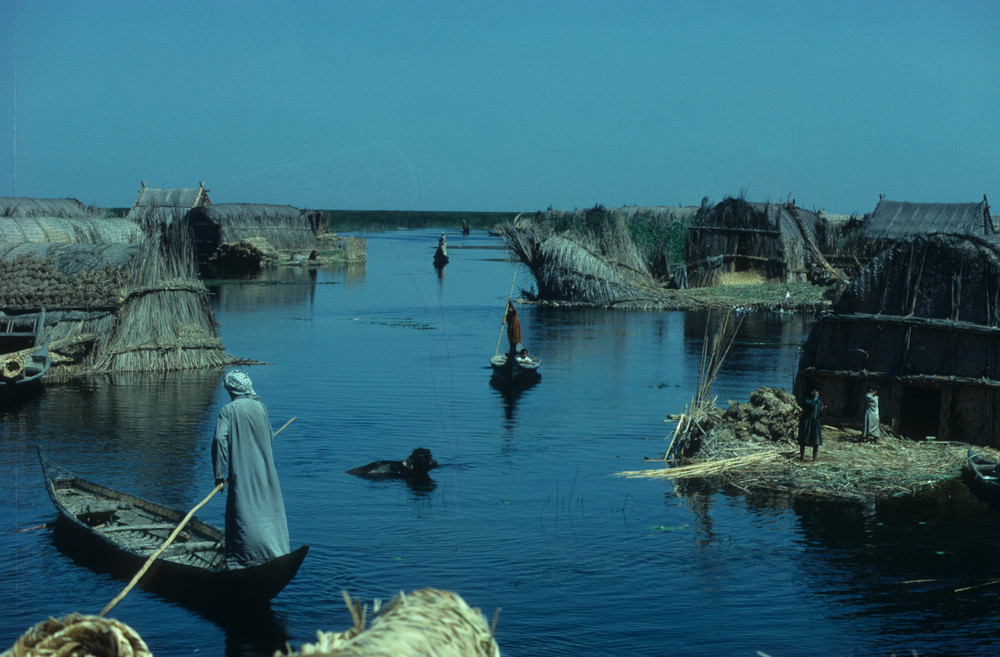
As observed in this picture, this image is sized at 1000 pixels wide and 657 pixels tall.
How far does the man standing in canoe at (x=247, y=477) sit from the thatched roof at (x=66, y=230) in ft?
87.4

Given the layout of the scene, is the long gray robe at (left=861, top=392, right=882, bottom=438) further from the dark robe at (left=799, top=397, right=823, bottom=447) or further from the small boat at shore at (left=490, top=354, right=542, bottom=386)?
the small boat at shore at (left=490, top=354, right=542, bottom=386)

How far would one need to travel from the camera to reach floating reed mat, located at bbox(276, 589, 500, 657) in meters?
3.39

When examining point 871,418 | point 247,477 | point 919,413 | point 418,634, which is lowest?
point 919,413

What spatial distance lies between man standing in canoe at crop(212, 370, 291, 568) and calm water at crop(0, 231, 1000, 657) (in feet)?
2.91

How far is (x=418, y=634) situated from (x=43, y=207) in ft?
157

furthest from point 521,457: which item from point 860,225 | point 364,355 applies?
point 860,225

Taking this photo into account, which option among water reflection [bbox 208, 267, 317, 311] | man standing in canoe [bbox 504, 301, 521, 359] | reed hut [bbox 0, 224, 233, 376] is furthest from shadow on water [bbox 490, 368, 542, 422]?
water reflection [bbox 208, 267, 317, 311]

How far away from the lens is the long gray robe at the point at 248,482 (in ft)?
28.4

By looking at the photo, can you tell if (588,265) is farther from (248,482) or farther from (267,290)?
(248,482)

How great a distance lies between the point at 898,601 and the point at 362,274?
191ft

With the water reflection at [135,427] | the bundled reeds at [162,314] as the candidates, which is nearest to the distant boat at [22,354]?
the water reflection at [135,427]

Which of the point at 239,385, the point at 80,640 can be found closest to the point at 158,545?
the point at 239,385

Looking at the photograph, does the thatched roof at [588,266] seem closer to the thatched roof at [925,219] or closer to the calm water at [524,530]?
the thatched roof at [925,219]

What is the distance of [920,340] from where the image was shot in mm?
16281
